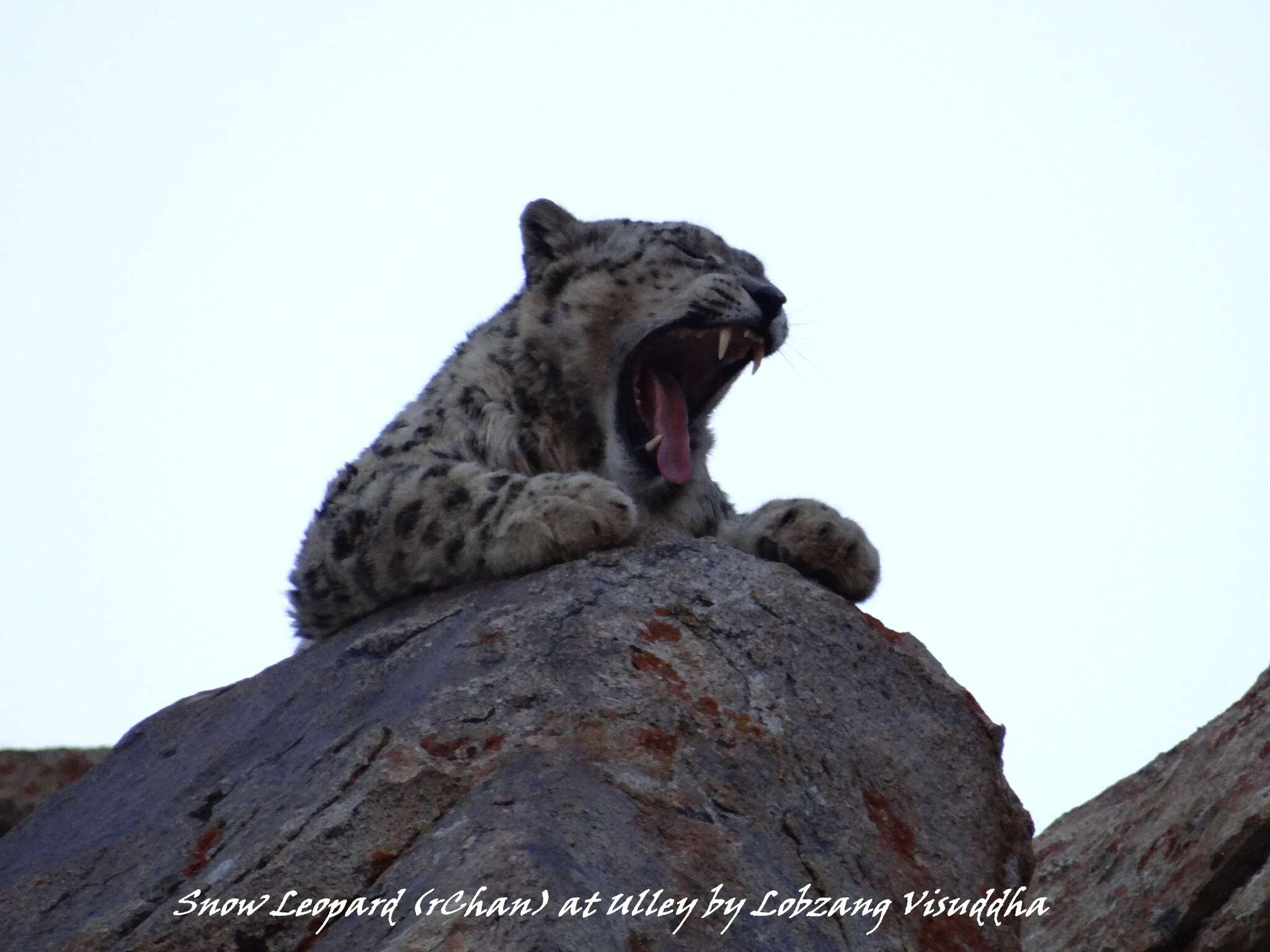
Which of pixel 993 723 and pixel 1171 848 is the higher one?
pixel 993 723

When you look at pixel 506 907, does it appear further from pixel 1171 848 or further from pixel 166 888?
pixel 1171 848

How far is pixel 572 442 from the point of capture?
7133mm

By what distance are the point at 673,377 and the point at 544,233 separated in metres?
1.03

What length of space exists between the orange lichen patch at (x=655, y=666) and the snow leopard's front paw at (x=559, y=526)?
31.2 inches

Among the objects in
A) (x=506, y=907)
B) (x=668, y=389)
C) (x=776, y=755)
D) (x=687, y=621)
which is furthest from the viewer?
(x=668, y=389)

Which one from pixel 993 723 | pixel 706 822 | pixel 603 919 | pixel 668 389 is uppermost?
pixel 668 389

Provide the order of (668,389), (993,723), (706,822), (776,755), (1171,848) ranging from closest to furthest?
(706,822), (776,755), (993,723), (1171,848), (668,389)

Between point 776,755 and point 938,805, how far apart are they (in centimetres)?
65

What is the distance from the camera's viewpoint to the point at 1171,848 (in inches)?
247

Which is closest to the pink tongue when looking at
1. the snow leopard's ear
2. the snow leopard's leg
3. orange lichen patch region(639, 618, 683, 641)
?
the snow leopard's leg

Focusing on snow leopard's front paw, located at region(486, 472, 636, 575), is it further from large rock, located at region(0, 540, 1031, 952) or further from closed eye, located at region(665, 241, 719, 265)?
closed eye, located at region(665, 241, 719, 265)

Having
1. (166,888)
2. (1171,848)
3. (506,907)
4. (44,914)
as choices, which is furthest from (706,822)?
(1171,848)

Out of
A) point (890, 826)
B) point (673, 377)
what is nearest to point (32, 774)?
point (673, 377)

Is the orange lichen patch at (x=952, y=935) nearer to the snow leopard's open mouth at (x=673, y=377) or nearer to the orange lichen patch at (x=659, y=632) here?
the orange lichen patch at (x=659, y=632)
